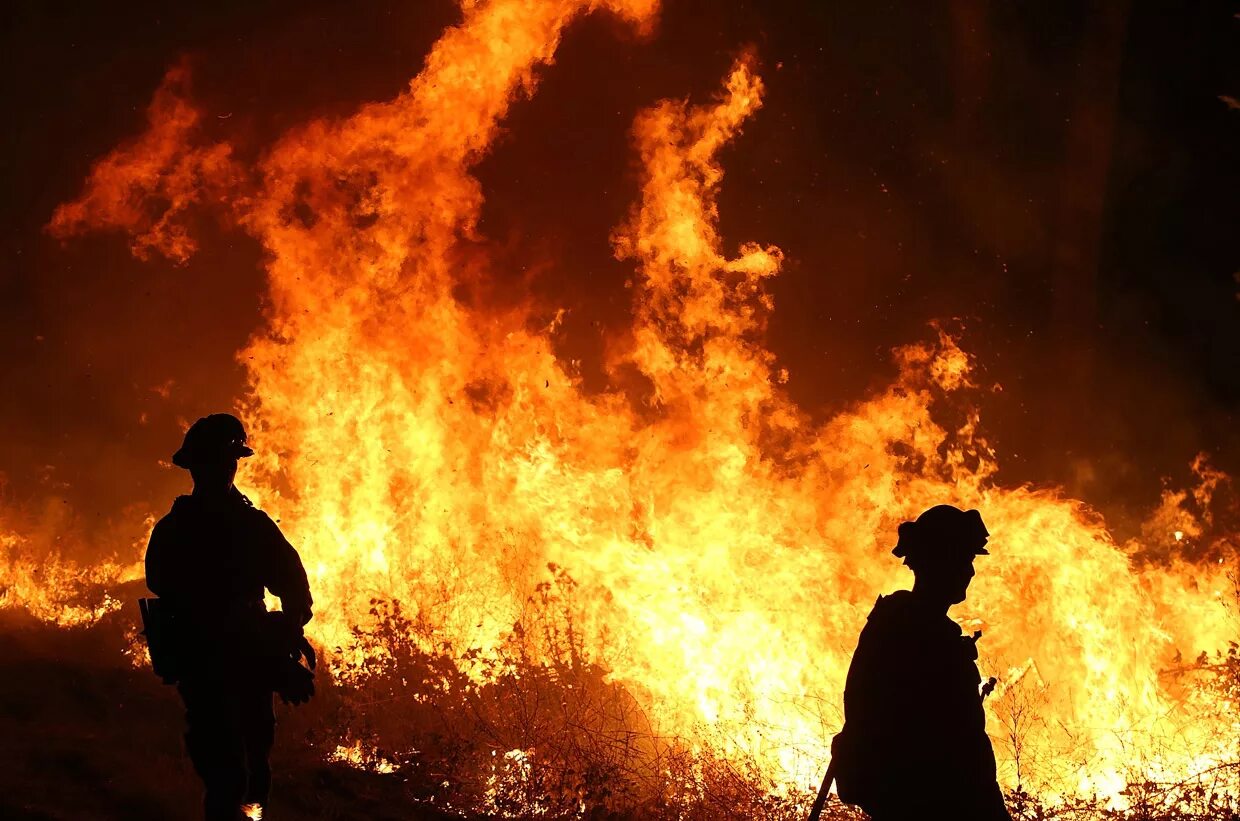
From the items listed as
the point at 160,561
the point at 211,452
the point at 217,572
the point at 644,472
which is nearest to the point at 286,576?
the point at 217,572

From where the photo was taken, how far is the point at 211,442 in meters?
4.92

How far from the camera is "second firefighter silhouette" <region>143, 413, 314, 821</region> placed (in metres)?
4.81

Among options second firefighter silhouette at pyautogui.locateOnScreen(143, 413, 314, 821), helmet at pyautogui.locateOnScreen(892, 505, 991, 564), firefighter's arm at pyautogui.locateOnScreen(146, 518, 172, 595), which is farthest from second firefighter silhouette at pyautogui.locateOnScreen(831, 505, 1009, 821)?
firefighter's arm at pyautogui.locateOnScreen(146, 518, 172, 595)

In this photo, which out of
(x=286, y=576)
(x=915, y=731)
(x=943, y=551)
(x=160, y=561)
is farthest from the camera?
(x=286, y=576)

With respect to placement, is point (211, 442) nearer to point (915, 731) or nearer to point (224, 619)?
point (224, 619)

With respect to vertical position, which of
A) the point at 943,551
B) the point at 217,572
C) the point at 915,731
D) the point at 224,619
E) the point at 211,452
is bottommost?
the point at 915,731

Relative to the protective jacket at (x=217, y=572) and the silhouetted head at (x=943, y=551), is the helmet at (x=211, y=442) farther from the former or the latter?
the silhouetted head at (x=943, y=551)

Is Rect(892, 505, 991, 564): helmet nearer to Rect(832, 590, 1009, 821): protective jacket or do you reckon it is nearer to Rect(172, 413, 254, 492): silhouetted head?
Rect(832, 590, 1009, 821): protective jacket

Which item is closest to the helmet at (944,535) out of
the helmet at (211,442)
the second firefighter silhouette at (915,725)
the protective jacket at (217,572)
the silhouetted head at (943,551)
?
the silhouetted head at (943,551)

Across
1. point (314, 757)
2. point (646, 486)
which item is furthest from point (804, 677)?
point (314, 757)

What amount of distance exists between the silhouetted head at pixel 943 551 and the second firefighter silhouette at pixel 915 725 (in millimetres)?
60

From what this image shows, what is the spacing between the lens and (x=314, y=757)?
8984 millimetres

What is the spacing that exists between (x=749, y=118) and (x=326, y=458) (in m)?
7.53

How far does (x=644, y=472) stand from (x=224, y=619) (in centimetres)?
709
